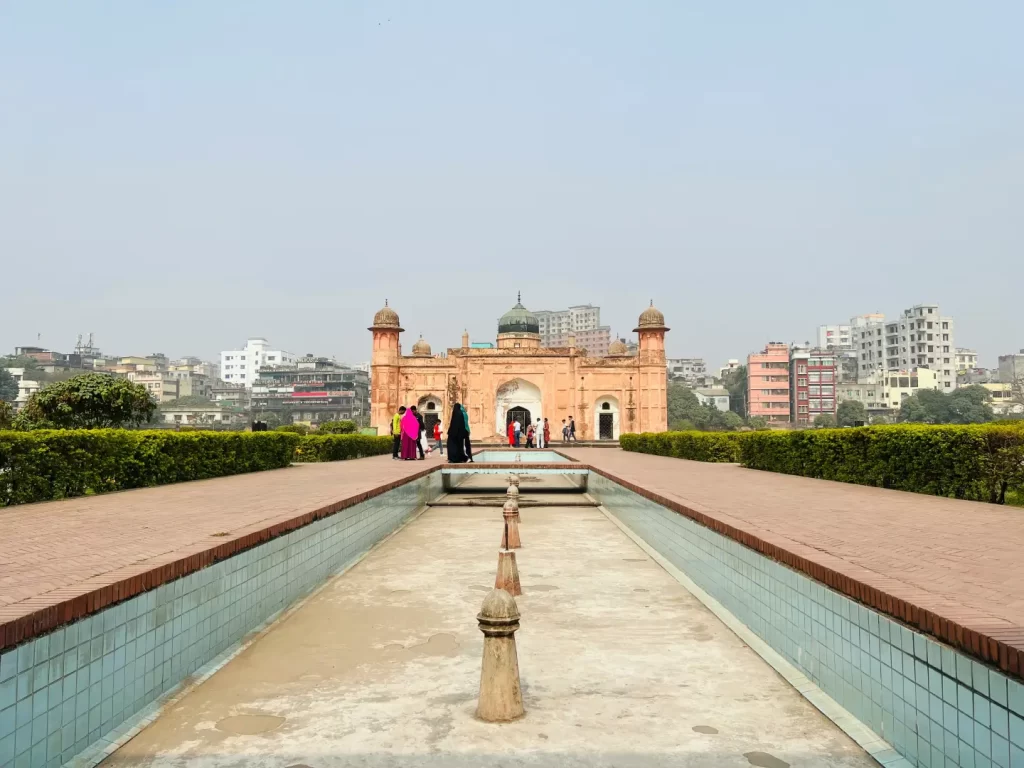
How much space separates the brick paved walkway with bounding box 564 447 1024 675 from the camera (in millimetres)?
3012

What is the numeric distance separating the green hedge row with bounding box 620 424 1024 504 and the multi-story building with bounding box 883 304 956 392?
344ft

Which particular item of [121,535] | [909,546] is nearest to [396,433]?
[121,535]

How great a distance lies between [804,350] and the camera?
9906cm

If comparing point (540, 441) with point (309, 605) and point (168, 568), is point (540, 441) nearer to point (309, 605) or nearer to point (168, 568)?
point (309, 605)

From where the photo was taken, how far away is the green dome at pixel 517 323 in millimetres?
51188

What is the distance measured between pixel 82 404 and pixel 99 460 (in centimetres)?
1915

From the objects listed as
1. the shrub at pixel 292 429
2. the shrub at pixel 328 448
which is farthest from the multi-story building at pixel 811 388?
the shrub at pixel 328 448

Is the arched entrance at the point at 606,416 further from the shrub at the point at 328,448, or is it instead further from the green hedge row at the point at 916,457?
the green hedge row at the point at 916,457

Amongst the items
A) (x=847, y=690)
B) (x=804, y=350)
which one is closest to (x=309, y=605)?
(x=847, y=690)

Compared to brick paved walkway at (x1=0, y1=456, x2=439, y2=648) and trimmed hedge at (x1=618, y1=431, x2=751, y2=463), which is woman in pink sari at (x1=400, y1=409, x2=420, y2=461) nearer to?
trimmed hedge at (x1=618, y1=431, x2=751, y2=463)

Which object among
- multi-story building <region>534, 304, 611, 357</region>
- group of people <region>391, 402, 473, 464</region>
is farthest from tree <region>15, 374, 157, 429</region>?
multi-story building <region>534, 304, 611, 357</region>

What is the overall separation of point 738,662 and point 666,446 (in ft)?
64.3

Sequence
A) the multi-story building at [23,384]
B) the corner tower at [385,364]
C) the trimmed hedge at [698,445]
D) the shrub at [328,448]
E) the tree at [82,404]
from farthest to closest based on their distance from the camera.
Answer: the multi-story building at [23,384]
the corner tower at [385,364]
the tree at [82,404]
the shrub at [328,448]
the trimmed hedge at [698,445]

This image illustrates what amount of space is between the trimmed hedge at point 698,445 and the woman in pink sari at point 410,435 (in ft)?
22.8
